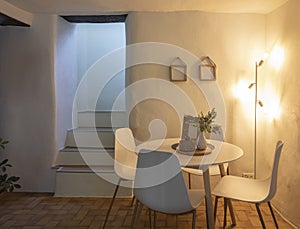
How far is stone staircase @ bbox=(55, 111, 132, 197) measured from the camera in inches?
126

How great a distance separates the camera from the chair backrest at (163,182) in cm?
166

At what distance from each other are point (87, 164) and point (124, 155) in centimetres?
92

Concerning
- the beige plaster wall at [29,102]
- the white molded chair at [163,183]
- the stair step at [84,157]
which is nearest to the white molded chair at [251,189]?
the white molded chair at [163,183]

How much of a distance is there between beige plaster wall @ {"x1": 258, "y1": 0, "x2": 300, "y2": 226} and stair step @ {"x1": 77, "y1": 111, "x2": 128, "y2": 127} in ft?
6.68

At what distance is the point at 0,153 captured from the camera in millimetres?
3354

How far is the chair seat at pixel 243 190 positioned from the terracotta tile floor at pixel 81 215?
48cm

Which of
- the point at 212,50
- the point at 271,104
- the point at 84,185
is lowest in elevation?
the point at 84,185

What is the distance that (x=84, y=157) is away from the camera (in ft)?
11.3

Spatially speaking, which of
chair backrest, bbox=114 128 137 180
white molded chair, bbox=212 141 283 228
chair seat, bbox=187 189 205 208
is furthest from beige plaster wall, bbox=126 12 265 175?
chair seat, bbox=187 189 205 208

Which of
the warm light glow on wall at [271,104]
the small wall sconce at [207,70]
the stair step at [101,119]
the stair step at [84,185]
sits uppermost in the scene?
the small wall sconce at [207,70]

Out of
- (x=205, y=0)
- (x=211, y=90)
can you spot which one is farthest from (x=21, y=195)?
(x=205, y=0)

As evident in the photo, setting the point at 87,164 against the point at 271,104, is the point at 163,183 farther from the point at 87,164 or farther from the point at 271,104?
the point at 87,164

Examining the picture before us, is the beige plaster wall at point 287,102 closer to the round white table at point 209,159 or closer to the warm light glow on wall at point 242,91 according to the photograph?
the warm light glow on wall at point 242,91

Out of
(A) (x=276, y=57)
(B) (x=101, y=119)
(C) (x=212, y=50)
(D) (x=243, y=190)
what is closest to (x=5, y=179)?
(B) (x=101, y=119)
